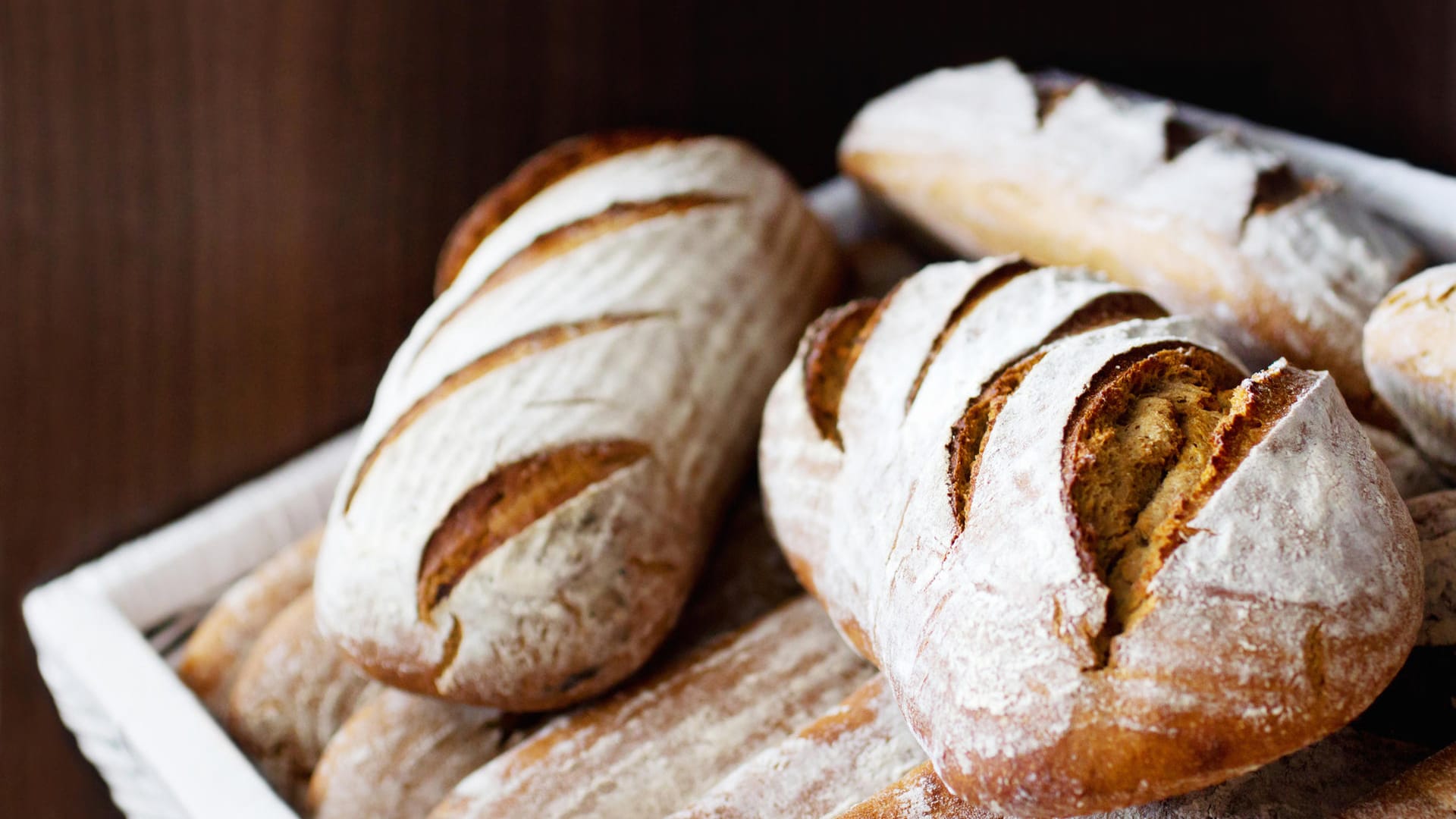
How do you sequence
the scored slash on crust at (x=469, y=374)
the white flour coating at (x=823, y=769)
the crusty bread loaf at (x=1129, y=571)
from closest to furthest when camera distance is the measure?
1. the crusty bread loaf at (x=1129, y=571)
2. the white flour coating at (x=823, y=769)
3. the scored slash on crust at (x=469, y=374)

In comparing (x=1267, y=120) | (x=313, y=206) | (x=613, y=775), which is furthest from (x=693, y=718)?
(x=1267, y=120)

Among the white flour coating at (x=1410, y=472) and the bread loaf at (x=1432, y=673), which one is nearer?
the bread loaf at (x=1432, y=673)

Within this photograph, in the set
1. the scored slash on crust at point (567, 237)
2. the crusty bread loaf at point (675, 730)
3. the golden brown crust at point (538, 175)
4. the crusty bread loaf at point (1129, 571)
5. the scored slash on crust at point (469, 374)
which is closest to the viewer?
the crusty bread loaf at point (1129, 571)

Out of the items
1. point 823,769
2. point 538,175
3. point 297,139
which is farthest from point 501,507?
point 297,139

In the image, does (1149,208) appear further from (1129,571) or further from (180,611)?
(180,611)

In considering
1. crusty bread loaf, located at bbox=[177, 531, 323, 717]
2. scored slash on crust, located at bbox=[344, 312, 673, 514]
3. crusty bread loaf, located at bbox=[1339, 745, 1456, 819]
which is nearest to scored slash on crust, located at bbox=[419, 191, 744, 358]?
scored slash on crust, located at bbox=[344, 312, 673, 514]

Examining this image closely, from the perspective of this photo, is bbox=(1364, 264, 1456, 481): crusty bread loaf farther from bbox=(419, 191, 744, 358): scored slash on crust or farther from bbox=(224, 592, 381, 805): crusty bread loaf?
bbox=(224, 592, 381, 805): crusty bread loaf

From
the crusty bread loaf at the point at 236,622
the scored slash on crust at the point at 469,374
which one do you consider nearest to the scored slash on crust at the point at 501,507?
the scored slash on crust at the point at 469,374

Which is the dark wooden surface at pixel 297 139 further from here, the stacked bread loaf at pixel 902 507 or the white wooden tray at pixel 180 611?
the stacked bread loaf at pixel 902 507
